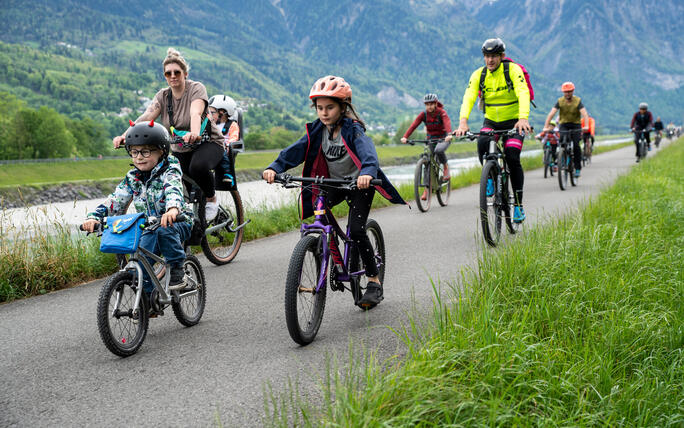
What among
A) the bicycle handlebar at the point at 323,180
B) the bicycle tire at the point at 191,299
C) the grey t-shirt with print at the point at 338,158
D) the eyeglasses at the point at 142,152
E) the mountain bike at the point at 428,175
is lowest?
the bicycle tire at the point at 191,299

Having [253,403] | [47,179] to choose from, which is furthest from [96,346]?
[47,179]

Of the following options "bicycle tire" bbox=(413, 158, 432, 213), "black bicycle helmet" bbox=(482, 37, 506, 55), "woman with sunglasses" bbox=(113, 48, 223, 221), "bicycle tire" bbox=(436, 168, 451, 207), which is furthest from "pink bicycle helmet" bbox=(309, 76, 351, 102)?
"bicycle tire" bbox=(436, 168, 451, 207)

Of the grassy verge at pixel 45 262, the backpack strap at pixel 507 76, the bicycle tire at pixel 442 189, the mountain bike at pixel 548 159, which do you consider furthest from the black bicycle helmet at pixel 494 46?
the mountain bike at pixel 548 159

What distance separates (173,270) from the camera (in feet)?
14.8

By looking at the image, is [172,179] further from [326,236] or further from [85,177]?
[85,177]

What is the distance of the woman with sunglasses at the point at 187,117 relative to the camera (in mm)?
6172

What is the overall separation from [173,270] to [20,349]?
1170mm

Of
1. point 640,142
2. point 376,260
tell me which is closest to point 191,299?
point 376,260

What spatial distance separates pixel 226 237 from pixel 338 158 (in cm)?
393

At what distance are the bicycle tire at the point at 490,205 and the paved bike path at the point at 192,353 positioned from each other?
1.62 ft

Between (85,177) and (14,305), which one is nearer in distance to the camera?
(14,305)

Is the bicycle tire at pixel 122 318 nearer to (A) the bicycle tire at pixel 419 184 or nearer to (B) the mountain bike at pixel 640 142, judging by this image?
(A) the bicycle tire at pixel 419 184

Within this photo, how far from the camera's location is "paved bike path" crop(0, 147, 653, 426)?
330cm

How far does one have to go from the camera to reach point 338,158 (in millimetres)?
4602
